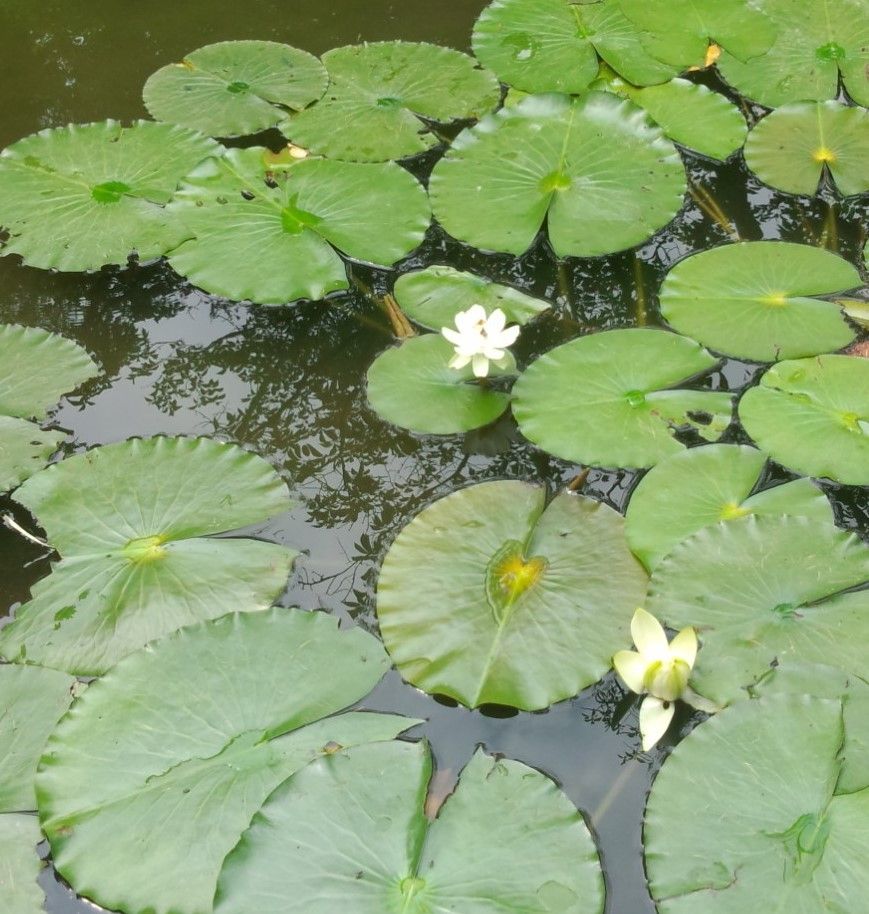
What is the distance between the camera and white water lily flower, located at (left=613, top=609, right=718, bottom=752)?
1.77 metres

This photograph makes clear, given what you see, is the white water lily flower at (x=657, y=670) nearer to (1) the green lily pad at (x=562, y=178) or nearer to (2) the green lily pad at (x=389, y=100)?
(1) the green lily pad at (x=562, y=178)

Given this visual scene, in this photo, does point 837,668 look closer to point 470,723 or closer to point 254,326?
point 470,723

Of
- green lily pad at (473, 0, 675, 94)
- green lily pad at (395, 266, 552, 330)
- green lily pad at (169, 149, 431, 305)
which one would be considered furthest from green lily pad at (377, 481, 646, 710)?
green lily pad at (473, 0, 675, 94)

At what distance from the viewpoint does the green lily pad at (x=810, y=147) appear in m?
2.98

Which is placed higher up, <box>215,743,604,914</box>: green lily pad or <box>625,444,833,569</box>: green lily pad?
<box>625,444,833,569</box>: green lily pad

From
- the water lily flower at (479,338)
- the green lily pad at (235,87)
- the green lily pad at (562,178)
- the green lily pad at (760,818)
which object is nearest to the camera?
the green lily pad at (760,818)

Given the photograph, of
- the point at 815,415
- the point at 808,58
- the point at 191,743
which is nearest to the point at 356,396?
the point at 191,743

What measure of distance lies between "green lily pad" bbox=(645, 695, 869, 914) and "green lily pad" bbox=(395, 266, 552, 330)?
128 centimetres

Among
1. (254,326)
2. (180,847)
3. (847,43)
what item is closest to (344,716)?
(180,847)

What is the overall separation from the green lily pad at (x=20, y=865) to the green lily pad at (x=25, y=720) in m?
0.03

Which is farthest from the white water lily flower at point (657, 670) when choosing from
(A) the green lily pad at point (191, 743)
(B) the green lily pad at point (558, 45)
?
(B) the green lily pad at point (558, 45)

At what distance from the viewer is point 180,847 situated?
1645 mm

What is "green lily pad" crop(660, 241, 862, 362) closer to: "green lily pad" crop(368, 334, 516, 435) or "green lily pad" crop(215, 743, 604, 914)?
"green lily pad" crop(368, 334, 516, 435)

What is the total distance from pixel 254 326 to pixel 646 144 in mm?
1358
